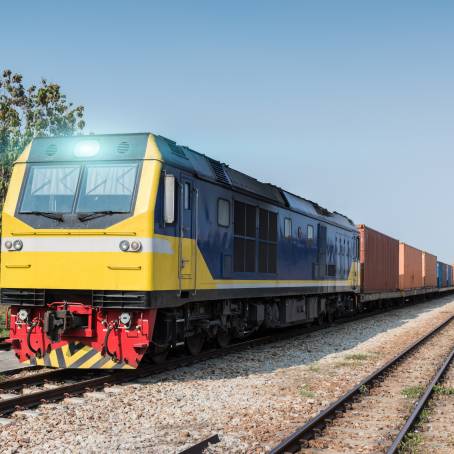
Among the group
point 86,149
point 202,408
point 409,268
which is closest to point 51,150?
point 86,149

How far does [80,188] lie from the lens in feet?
33.0

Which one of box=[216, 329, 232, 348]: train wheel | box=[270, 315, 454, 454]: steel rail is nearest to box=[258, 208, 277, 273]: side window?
box=[216, 329, 232, 348]: train wheel

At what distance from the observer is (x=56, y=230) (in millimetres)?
9867

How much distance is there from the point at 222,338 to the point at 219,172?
361cm

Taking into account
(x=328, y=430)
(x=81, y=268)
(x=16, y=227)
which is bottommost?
(x=328, y=430)

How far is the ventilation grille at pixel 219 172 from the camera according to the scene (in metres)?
12.2

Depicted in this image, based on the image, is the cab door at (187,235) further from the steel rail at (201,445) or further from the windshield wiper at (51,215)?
the steel rail at (201,445)

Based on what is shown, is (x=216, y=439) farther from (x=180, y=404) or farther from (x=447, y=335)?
(x=447, y=335)

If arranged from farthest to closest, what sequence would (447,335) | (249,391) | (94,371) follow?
1. (447,335)
2. (94,371)
3. (249,391)

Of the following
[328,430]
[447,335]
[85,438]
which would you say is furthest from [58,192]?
[447,335]

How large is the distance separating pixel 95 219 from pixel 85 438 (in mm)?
3772

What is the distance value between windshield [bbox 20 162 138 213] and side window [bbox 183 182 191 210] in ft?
3.54

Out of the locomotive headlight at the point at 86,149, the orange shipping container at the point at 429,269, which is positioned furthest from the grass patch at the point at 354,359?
the orange shipping container at the point at 429,269

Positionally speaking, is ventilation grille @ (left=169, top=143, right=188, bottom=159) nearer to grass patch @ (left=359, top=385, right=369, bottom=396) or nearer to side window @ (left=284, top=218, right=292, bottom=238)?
grass patch @ (left=359, top=385, right=369, bottom=396)
